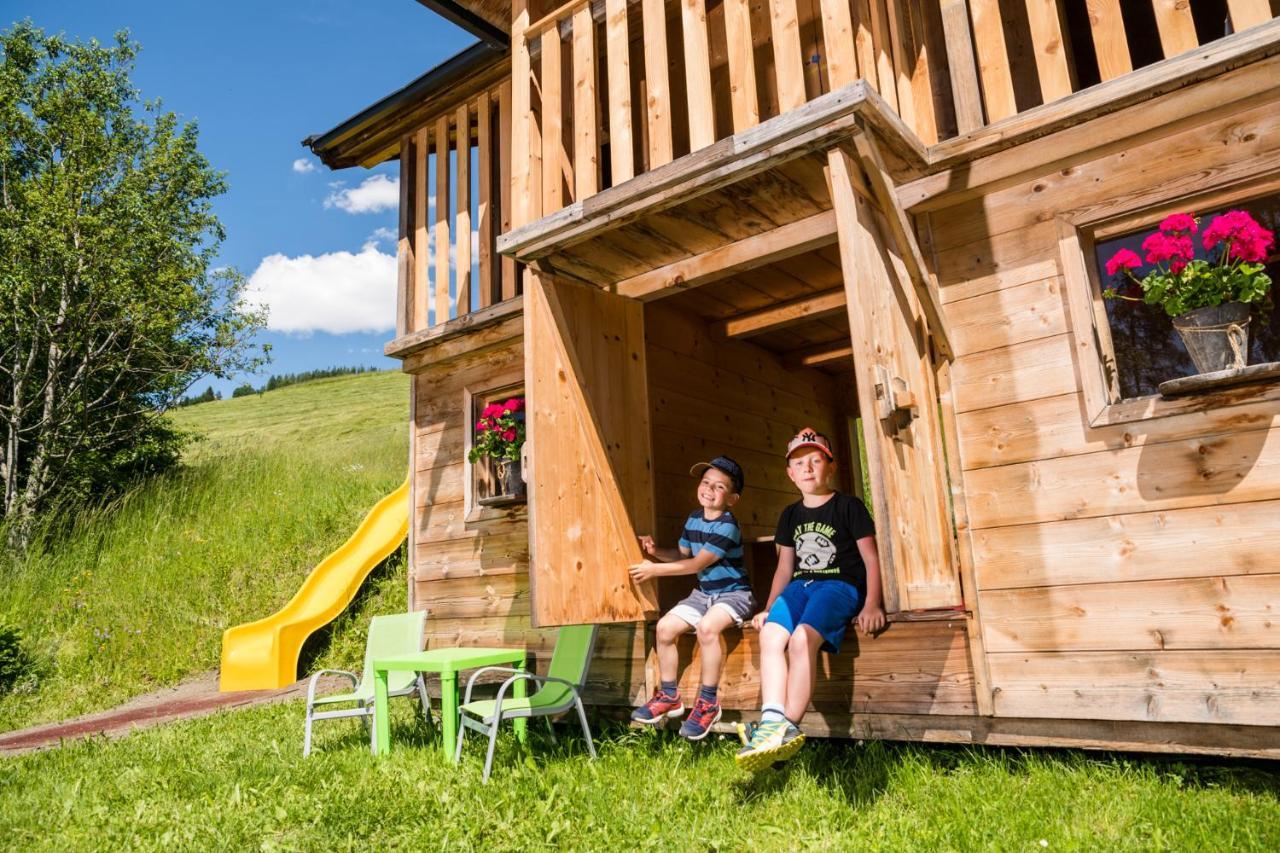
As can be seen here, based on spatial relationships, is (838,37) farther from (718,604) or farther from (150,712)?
(150,712)

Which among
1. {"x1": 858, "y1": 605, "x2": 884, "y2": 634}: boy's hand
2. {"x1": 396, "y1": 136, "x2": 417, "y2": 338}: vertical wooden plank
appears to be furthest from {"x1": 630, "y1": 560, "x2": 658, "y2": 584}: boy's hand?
{"x1": 396, "y1": 136, "x2": 417, "y2": 338}: vertical wooden plank

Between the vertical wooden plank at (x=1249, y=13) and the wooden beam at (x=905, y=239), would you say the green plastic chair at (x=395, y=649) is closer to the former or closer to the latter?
the wooden beam at (x=905, y=239)

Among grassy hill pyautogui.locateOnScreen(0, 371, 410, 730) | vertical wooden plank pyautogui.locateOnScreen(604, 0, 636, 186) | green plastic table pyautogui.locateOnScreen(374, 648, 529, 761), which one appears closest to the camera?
vertical wooden plank pyautogui.locateOnScreen(604, 0, 636, 186)

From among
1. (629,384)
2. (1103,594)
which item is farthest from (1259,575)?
(629,384)

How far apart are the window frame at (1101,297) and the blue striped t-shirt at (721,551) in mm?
2157

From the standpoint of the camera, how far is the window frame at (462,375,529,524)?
715 cm

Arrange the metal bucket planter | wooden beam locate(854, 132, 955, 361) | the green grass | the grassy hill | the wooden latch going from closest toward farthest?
the green grass
the metal bucket planter
the wooden latch
wooden beam locate(854, 132, 955, 361)
the grassy hill

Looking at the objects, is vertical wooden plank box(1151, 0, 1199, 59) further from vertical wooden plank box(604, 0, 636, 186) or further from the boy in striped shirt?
the boy in striped shirt

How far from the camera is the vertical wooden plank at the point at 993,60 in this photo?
186 inches

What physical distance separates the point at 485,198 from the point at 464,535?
3017 millimetres

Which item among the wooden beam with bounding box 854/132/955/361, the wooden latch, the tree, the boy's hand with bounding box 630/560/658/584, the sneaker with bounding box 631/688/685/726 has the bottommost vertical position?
the sneaker with bounding box 631/688/685/726

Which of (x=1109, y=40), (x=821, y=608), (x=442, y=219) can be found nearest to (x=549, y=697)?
(x=821, y=608)

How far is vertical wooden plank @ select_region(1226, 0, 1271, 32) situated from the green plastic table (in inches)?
204

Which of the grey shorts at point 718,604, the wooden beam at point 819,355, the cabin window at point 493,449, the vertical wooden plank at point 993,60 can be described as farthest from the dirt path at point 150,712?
the vertical wooden plank at point 993,60
